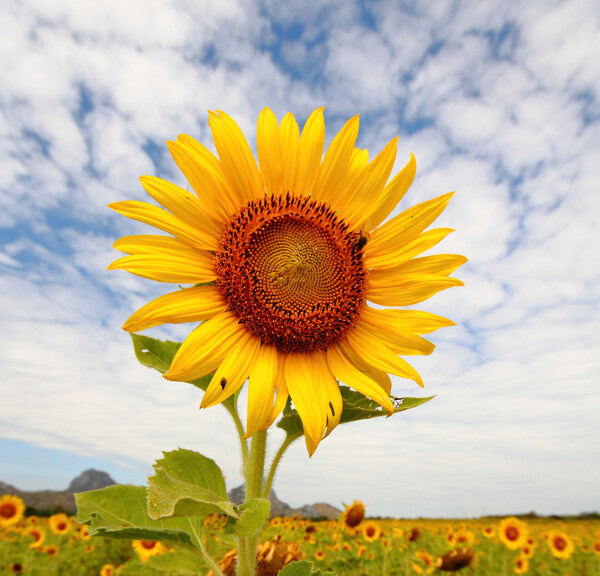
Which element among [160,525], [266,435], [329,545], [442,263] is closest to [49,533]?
[329,545]

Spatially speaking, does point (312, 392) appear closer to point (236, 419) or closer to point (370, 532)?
point (236, 419)

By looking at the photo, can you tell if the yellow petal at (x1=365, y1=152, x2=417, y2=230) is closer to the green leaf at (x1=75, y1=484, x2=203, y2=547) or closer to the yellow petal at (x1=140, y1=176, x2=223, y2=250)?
the yellow petal at (x1=140, y1=176, x2=223, y2=250)

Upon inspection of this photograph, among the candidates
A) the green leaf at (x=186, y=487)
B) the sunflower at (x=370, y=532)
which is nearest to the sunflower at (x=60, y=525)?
the sunflower at (x=370, y=532)

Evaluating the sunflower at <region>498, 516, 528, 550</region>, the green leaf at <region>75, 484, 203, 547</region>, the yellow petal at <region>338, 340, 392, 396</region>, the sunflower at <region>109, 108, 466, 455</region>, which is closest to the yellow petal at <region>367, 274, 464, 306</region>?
the sunflower at <region>109, 108, 466, 455</region>

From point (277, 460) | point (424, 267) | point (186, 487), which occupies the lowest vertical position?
point (186, 487)

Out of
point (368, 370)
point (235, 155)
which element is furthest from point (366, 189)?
point (368, 370)

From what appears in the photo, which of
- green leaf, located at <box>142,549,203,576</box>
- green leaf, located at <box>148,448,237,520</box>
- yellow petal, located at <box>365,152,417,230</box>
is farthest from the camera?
green leaf, located at <box>142,549,203,576</box>
